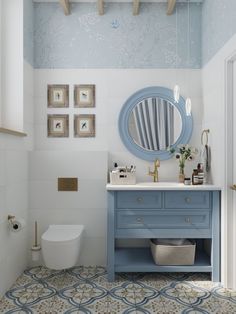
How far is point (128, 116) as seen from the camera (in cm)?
296

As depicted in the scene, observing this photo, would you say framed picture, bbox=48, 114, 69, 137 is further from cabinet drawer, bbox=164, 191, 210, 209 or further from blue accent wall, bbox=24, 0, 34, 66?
cabinet drawer, bbox=164, 191, 210, 209

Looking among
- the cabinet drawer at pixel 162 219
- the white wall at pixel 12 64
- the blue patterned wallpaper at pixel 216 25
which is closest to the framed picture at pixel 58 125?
the white wall at pixel 12 64

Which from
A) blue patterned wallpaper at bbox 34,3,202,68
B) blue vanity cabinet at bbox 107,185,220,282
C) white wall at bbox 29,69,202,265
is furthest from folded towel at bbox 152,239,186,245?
blue patterned wallpaper at bbox 34,3,202,68

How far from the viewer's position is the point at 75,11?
9.68ft

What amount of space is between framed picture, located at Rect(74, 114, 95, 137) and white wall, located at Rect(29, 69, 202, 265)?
0.05m

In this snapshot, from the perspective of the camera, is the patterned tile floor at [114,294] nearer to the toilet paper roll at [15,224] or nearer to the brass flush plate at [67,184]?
the toilet paper roll at [15,224]

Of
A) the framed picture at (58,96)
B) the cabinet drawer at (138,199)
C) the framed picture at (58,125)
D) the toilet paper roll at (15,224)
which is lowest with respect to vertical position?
the toilet paper roll at (15,224)

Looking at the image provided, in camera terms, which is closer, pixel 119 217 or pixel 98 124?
pixel 119 217

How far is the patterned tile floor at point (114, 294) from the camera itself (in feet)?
6.87

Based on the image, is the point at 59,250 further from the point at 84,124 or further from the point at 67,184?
Result: the point at 84,124

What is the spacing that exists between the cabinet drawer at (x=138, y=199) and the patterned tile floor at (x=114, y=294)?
0.67m

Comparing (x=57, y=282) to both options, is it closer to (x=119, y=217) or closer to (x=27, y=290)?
(x=27, y=290)

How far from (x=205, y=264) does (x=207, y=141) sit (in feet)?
3.77

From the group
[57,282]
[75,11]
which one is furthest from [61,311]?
[75,11]
